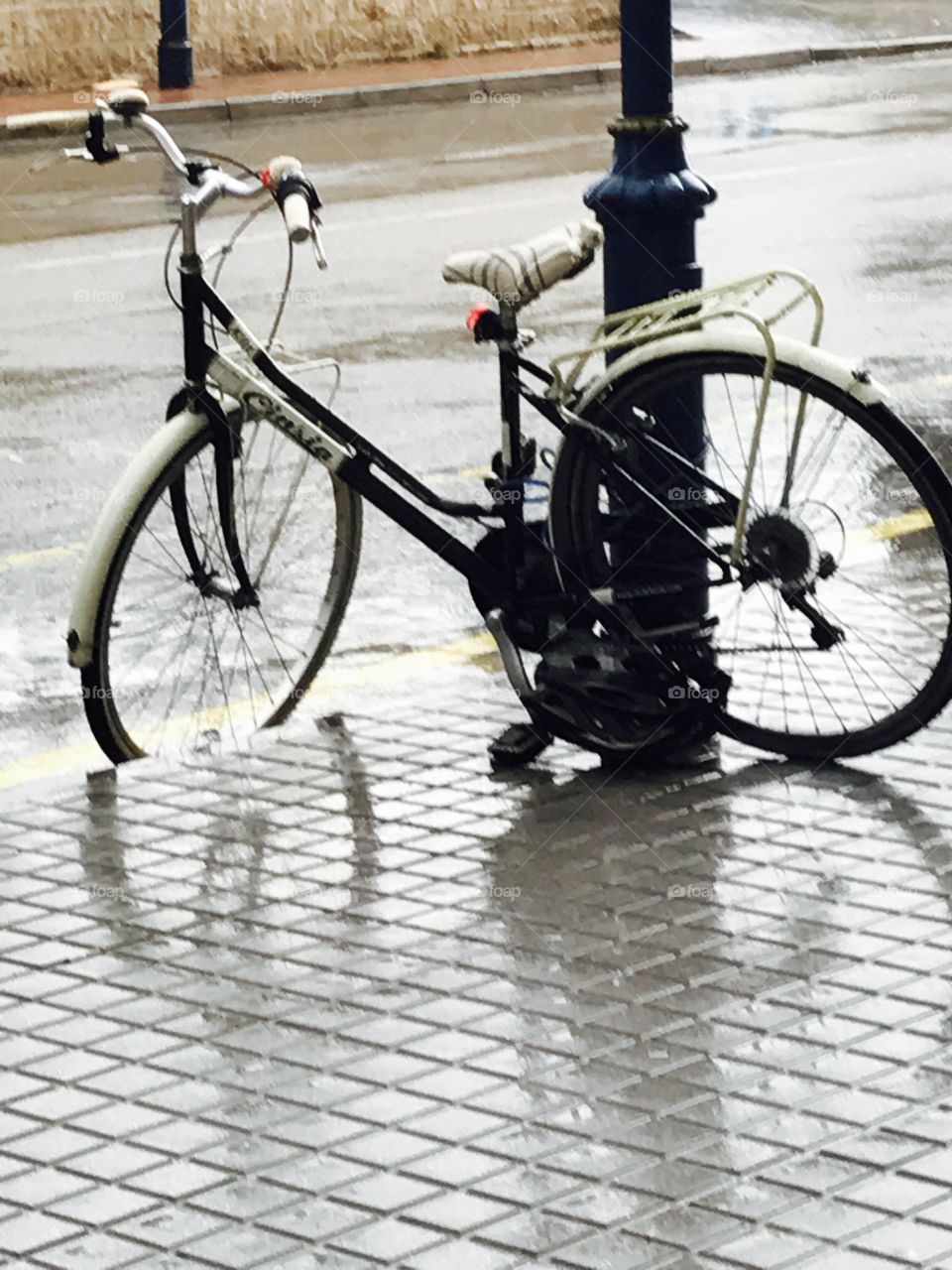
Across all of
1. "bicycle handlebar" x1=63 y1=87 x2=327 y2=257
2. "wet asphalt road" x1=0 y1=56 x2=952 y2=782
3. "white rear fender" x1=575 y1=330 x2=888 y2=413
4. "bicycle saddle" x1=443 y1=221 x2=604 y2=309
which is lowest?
"wet asphalt road" x1=0 y1=56 x2=952 y2=782

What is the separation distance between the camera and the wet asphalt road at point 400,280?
731cm

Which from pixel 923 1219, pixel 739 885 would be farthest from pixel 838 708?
pixel 923 1219

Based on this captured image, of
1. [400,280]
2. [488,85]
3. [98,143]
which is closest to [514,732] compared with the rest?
[98,143]

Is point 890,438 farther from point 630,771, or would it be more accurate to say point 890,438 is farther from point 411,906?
point 411,906

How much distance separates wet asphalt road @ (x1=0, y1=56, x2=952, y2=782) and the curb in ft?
1.52

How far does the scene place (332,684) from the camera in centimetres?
612

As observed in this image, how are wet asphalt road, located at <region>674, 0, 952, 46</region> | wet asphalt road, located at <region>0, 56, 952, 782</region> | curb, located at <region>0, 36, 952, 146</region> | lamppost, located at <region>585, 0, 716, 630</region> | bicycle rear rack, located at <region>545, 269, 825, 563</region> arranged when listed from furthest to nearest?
wet asphalt road, located at <region>674, 0, 952, 46</region>
curb, located at <region>0, 36, 952, 146</region>
wet asphalt road, located at <region>0, 56, 952, 782</region>
lamppost, located at <region>585, 0, 716, 630</region>
bicycle rear rack, located at <region>545, 269, 825, 563</region>

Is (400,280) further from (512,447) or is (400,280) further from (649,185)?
(512,447)

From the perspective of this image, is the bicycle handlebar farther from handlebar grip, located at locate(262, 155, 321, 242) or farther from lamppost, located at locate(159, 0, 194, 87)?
lamppost, located at locate(159, 0, 194, 87)

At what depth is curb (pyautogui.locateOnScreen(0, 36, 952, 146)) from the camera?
20.6 meters

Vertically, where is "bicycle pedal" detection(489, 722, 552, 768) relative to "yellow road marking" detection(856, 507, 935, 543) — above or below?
above

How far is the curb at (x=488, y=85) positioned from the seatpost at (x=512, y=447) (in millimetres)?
14608

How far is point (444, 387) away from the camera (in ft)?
31.4

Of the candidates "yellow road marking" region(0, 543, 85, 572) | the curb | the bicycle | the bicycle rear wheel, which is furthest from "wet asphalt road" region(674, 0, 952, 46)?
the bicycle
